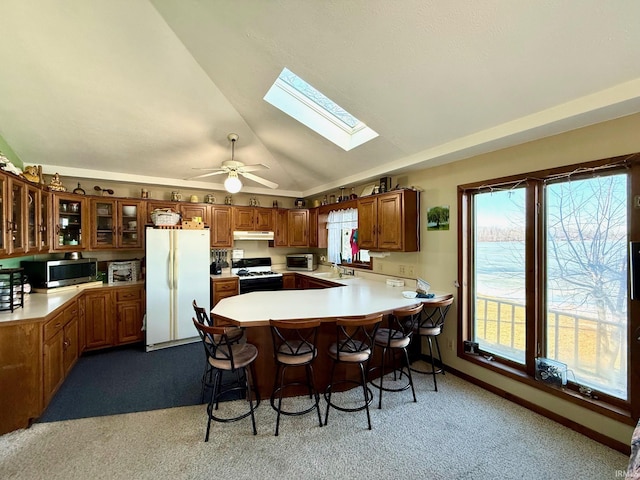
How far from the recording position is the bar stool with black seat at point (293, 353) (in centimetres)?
214

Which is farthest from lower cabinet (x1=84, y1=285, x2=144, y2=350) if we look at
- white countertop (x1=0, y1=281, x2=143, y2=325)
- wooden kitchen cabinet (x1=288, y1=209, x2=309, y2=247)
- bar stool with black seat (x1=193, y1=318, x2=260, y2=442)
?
wooden kitchen cabinet (x1=288, y1=209, x2=309, y2=247)

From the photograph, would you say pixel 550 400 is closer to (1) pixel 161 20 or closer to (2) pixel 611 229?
(2) pixel 611 229

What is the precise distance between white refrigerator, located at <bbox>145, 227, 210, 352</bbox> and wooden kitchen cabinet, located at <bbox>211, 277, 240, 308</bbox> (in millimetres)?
267

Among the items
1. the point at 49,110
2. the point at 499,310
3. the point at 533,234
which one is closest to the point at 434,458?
the point at 499,310

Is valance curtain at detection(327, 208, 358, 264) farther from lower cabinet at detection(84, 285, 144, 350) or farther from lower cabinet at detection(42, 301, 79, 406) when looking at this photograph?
lower cabinet at detection(42, 301, 79, 406)

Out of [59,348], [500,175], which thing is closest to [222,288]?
[59,348]

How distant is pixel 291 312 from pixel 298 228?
3.26 meters

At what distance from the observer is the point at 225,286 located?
15.3ft

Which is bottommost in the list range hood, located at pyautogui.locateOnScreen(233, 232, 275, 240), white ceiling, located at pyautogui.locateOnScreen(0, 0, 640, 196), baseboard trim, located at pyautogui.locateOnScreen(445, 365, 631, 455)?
baseboard trim, located at pyautogui.locateOnScreen(445, 365, 631, 455)

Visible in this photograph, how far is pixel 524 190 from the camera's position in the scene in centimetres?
263

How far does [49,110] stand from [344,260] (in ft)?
14.5

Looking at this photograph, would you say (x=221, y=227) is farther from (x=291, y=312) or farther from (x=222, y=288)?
(x=291, y=312)

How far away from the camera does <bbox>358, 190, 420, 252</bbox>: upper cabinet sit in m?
3.41

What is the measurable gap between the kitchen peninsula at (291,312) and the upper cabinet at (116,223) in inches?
102
